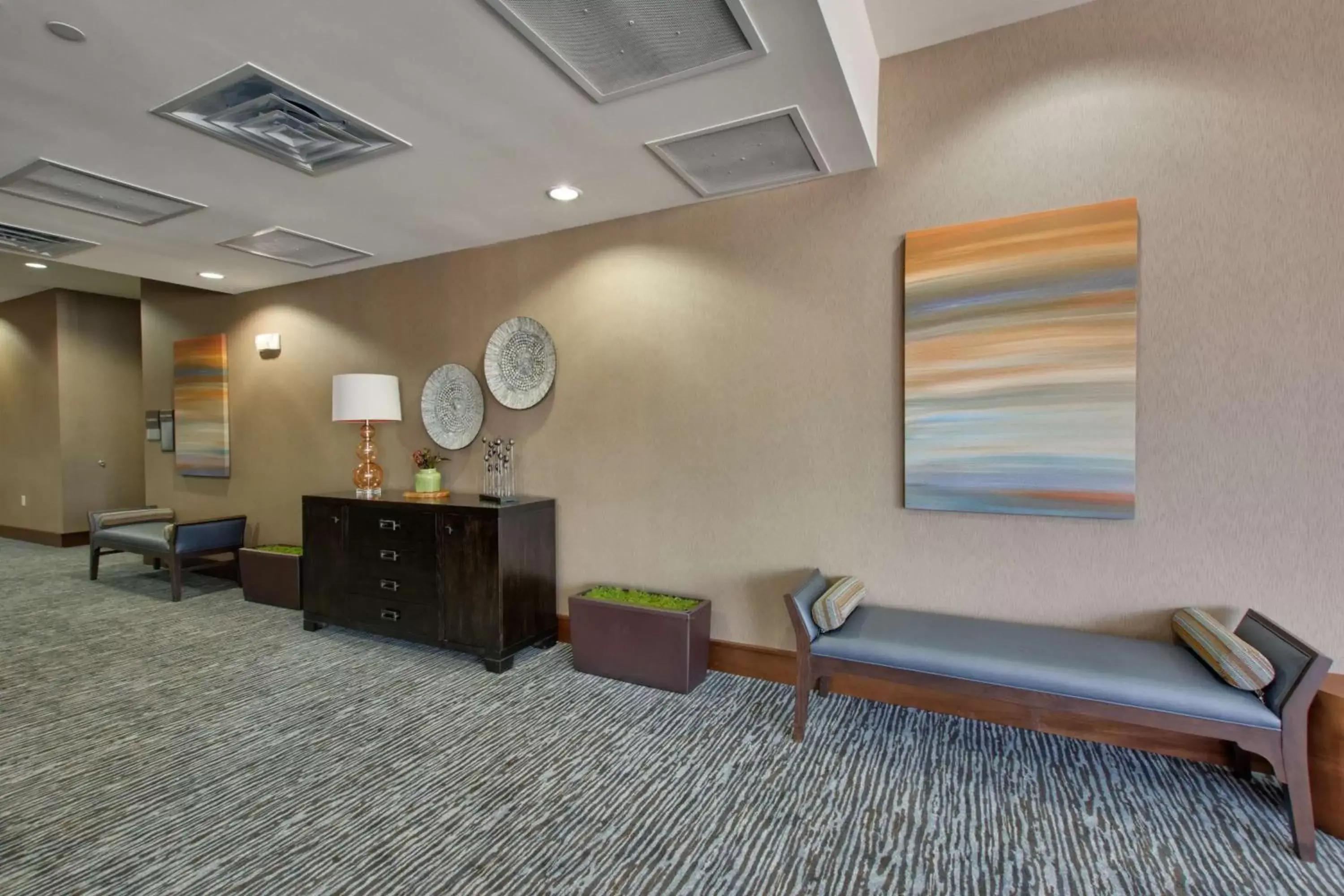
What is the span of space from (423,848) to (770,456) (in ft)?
6.99

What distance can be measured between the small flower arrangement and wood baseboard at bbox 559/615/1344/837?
2197mm

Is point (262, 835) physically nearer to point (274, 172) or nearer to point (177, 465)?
point (274, 172)

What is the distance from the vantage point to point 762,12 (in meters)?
1.77

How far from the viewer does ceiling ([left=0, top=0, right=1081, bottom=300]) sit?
5.99 feet

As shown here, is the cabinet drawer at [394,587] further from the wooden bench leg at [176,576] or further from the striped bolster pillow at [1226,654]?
the striped bolster pillow at [1226,654]

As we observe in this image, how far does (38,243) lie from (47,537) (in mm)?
4938

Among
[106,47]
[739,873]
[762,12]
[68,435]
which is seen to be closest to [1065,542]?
[739,873]

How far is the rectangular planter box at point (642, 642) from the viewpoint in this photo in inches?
117

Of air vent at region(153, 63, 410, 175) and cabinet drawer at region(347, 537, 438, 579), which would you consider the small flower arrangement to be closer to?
cabinet drawer at region(347, 537, 438, 579)

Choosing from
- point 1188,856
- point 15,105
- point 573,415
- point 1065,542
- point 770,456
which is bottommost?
point 1188,856

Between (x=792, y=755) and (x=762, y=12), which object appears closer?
(x=762, y=12)

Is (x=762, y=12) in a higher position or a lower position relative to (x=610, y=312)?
higher

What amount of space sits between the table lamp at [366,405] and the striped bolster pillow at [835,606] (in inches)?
112

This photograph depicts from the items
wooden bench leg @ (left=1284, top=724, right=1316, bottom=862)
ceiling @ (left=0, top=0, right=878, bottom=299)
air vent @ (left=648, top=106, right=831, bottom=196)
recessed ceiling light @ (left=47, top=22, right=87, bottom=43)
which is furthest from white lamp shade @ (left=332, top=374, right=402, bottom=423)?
wooden bench leg @ (left=1284, top=724, right=1316, bottom=862)
